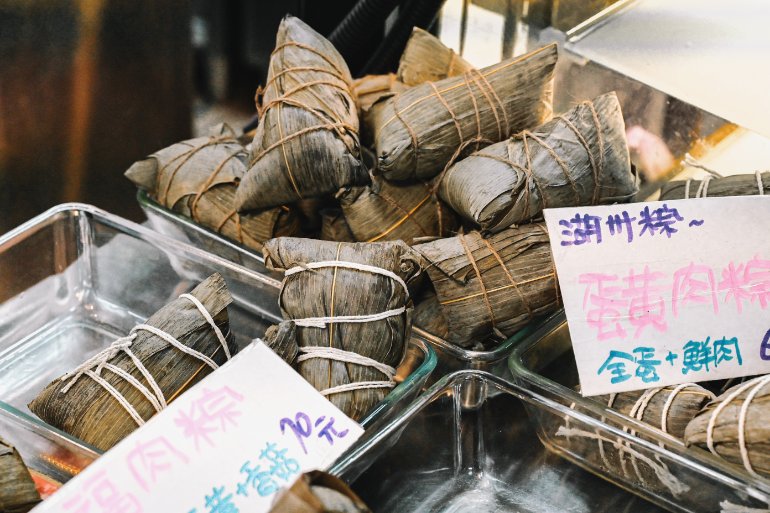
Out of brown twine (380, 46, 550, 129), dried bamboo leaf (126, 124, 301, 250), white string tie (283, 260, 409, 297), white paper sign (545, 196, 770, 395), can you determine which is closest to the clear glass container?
white string tie (283, 260, 409, 297)

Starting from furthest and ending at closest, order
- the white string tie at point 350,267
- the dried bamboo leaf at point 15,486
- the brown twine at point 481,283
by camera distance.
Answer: the brown twine at point 481,283 < the white string tie at point 350,267 < the dried bamboo leaf at point 15,486

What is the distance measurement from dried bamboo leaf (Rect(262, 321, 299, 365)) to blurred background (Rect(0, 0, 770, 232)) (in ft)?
3.12

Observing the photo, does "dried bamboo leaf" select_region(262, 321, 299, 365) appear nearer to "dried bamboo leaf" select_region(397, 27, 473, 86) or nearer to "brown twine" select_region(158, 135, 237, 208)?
"brown twine" select_region(158, 135, 237, 208)

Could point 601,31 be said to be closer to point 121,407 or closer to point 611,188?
point 611,188

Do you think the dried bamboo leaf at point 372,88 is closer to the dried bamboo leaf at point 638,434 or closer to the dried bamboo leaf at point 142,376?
the dried bamboo leaf at point 142,376

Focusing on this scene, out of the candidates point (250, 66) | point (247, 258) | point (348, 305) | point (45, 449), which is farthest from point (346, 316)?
point (250, 66)

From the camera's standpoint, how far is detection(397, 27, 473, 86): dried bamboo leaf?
204 centimetres

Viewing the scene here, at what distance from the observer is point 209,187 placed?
1952 millimetres

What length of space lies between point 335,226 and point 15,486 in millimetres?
865

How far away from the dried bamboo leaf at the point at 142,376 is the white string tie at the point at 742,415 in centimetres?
78

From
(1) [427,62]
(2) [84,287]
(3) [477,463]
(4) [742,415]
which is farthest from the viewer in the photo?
(1) [427,62]

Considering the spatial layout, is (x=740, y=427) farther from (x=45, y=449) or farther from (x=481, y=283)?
(x=45, y=449)

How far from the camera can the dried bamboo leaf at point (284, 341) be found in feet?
4.75

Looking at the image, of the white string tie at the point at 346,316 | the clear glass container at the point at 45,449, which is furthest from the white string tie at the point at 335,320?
the clear glass container at the point at 45,449
